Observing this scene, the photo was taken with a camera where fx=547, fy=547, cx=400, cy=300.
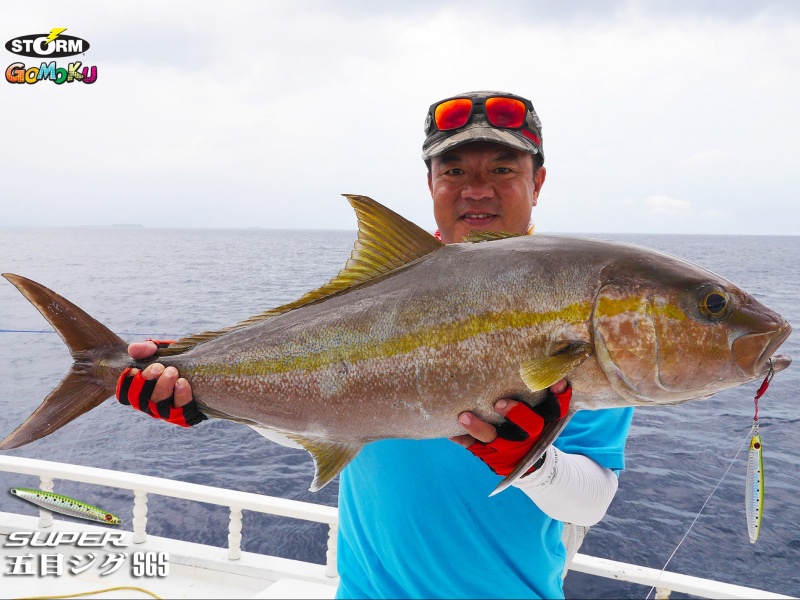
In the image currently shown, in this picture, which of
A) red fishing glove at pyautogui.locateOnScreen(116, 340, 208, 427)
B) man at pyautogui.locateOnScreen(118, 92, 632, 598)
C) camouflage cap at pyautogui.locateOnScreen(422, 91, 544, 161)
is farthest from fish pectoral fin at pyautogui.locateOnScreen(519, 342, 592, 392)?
red fishing glove at pyautogui.locateOnScreen(116, 340, 208, 427)

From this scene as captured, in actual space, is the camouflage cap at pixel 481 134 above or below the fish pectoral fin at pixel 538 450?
above

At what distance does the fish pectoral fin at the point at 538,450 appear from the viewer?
1873 mm

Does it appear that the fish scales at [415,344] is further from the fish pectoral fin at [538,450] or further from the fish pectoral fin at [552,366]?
the fish pectoral fin at [538,450]

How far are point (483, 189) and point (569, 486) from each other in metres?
1.57

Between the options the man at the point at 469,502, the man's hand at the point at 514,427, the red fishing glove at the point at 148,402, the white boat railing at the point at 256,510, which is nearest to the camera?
the man's hand at the point at 514,427

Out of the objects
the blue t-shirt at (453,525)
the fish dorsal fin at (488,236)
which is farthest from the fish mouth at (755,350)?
the fish dorsal fin at (488,236)

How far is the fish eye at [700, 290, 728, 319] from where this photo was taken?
1967 millimetres

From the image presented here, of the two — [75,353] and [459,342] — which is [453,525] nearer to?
[459,342]

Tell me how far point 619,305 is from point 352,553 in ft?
5.51

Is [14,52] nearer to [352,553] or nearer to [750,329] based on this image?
[352,553]

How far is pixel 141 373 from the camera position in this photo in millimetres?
2506

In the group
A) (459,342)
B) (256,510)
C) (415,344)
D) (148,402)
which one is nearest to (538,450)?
(459,342)

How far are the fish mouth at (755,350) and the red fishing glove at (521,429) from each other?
0.60 metres

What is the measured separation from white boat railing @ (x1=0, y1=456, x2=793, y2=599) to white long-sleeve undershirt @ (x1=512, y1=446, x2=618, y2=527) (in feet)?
7.14
